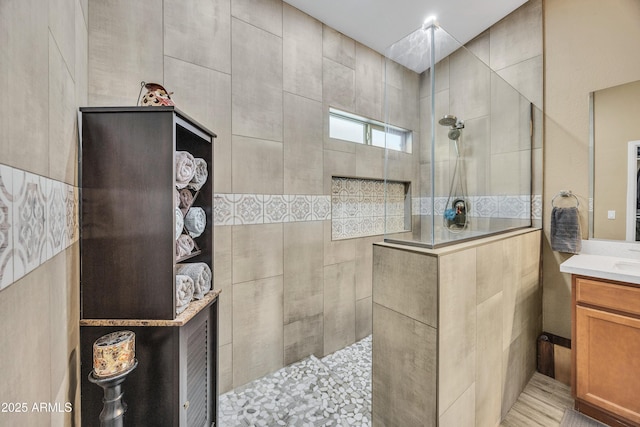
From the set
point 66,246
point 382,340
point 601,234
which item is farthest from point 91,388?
point 601,234

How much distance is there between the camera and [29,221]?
25.4 inches

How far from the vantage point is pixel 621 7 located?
1955 millimetres

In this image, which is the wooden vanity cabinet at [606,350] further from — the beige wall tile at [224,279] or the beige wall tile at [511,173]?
the beige wall tile at [224,279]

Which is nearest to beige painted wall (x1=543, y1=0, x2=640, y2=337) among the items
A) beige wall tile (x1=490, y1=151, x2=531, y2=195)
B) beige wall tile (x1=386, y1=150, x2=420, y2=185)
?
beige wall tile (x1=490, y1=151, x2=531, y2=195)

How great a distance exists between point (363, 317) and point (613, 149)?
2493 mm

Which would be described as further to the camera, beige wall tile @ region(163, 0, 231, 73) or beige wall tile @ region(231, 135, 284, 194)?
beige wall tile @ region(231, 135, 284, 194)

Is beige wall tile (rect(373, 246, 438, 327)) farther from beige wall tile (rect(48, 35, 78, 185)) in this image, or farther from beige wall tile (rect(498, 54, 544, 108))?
beige wall tile (rect(498, 54, 544, 108))

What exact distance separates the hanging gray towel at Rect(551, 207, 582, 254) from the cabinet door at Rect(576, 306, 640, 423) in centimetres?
64

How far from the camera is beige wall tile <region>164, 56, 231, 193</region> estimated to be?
5.50 ft

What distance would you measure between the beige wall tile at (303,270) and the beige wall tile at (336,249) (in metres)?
0.06

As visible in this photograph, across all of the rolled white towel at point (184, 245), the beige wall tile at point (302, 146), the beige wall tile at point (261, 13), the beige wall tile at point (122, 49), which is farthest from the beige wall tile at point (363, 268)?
the beige wall tile at point (122, 49)

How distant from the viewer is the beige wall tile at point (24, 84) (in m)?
0.55

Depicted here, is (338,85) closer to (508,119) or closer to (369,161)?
(369,161)

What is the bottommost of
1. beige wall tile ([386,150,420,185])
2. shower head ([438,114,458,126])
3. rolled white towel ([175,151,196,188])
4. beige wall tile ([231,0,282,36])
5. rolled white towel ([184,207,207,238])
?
rolled white towel ([184,207,207,238])
